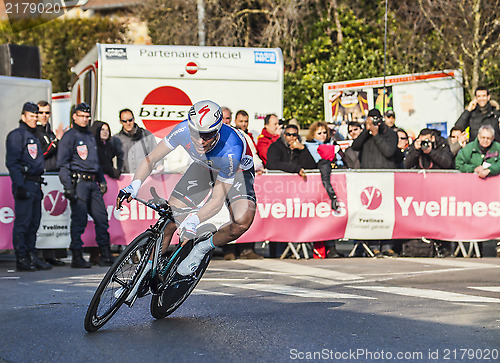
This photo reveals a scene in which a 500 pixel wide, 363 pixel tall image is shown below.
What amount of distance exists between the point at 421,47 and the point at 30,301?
18364 millimetres

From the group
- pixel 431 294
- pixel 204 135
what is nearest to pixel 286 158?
pixel 431 294

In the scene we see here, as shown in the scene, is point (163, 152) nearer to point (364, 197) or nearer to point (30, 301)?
point (30, 301)

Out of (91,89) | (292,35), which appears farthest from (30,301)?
(292,35)

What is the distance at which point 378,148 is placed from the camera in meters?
13.8

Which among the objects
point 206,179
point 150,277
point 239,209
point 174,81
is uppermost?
point 174,81

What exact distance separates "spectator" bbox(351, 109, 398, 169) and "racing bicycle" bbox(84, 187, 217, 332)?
6.68m

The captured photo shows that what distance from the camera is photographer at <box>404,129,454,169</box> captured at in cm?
1409

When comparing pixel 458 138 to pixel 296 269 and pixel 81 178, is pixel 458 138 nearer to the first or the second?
pixel 296 269

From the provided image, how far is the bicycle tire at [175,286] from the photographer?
7.29 metres

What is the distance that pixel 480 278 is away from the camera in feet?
35.0

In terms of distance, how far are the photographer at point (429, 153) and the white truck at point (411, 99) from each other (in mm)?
5733

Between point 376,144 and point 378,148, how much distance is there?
0.07m

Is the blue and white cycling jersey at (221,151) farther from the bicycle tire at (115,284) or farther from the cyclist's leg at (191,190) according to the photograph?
the bicycle tire at (115,284)

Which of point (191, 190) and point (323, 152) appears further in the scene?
point (323, 152)
